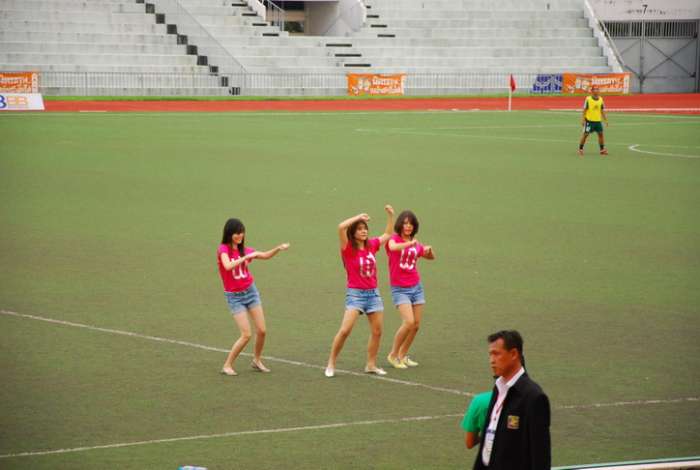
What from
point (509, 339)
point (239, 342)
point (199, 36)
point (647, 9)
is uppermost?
point (647, 9)

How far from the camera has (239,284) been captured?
439 inches

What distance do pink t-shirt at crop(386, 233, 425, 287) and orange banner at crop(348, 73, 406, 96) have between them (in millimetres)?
51105

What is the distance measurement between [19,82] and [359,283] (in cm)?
4525

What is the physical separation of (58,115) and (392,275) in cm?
3662

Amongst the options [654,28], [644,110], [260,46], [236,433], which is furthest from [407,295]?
[654,28]

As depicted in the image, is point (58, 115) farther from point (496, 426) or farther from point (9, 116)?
point (496, 426)

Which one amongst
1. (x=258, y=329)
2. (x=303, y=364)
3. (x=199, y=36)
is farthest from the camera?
(x=199, y=36)

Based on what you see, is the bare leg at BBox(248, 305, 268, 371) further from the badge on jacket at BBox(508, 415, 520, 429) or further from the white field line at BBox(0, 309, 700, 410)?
the badge on jacket at BBox(508, 415, 520, 429)

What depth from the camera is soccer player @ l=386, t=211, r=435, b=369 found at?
36.7 feet

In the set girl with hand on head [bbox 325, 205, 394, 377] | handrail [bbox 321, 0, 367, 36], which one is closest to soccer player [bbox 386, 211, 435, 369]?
girl with hand on head [bbox 325, 205, 394, 377]

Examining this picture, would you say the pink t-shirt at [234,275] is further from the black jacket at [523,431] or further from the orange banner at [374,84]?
the orange banner at [374,84]

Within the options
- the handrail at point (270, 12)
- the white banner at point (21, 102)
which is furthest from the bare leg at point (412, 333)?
the handrail at point (270, 12)

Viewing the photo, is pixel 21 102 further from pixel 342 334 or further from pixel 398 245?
pixel 342 334

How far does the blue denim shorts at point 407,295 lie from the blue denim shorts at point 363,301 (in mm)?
305
